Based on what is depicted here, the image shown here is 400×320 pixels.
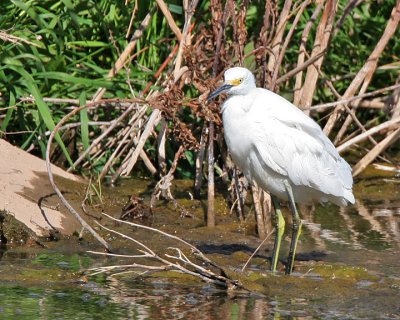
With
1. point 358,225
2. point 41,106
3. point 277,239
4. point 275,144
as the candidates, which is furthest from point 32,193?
point 358,225

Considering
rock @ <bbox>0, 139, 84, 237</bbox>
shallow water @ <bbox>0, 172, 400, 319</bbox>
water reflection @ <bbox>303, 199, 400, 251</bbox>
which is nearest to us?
shallow water @ <bbox>0, 172, 400, 319</bbox>

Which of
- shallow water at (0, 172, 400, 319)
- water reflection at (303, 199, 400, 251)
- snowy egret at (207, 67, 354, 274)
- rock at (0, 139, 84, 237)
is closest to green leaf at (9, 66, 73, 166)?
rock at (0, 139, 84, 237)

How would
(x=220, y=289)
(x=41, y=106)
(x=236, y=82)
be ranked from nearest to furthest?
1. (x=220, y=289)
2. (x=236, y=82)
3. (x=41, y=106)

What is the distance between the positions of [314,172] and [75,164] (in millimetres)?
A: 2201

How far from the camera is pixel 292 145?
19.9ft

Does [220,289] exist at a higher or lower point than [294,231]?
lower

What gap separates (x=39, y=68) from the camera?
7.94 meters

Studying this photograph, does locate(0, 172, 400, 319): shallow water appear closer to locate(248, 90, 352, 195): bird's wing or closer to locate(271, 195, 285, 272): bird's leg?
locate(271, 195, 285, 272): bird's leg

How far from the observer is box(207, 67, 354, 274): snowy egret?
5.98m

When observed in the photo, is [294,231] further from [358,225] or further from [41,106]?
[41,106]

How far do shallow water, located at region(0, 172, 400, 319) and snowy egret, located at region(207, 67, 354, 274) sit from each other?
0.36 metres

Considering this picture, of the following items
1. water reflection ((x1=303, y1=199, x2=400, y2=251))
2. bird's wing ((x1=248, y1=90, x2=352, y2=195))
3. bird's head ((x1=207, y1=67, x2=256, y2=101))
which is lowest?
water reflection ((x1=303, y1=199, x2=400, y2=251))

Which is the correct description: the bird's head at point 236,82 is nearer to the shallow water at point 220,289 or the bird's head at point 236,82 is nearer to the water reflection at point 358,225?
the shallow water at point 220,289

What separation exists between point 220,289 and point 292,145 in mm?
1030
